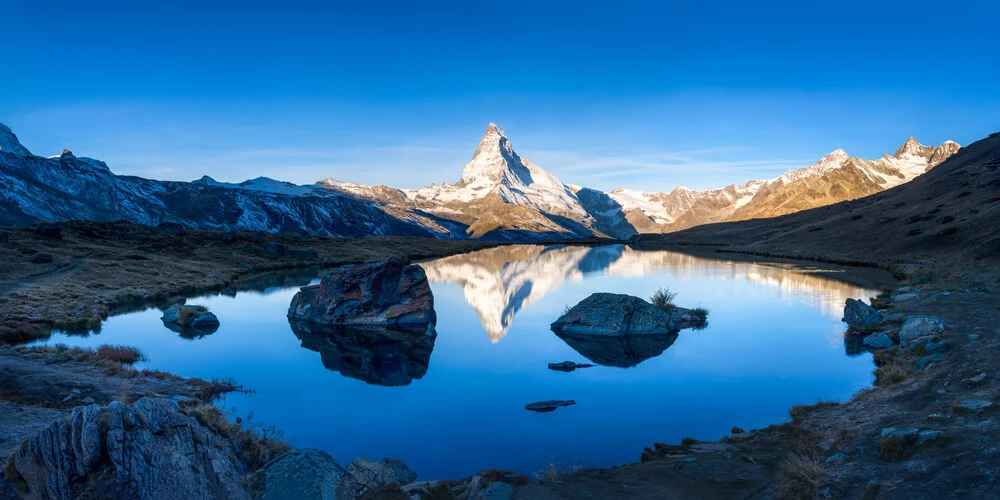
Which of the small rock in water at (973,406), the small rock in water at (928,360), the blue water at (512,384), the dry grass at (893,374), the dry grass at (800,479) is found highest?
the small rock in water at (973,406)

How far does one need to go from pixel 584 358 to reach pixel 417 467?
47.3ft

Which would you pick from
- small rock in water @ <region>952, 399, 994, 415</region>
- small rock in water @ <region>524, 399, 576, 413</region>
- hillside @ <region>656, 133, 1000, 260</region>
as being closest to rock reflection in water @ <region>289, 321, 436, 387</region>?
small rock in water @ <region>524, 399, 576, 413</region>

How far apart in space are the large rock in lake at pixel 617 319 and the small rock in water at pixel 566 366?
720 centimetres

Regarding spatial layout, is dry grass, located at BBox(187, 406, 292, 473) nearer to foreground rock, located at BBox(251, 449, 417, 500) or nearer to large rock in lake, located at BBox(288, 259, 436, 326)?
foreground rock, located at BBox(251, 449, 417, 500)

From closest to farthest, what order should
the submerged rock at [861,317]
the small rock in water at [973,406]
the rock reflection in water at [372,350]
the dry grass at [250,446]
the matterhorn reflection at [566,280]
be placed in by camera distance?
the small rock in water at [973,406] → the dry grass at [250,446] → the rock reflection in water at [372,350] → the submerged rock at [861,317] → the matterhorn reflection at [566,280]

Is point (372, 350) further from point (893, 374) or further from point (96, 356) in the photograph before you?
point (893, 374)

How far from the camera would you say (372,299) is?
131ft

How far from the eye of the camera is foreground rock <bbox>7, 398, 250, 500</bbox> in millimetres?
9656

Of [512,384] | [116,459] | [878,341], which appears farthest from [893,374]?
[116,459]

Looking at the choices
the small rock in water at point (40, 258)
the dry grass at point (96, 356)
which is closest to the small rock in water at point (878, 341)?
the dry grass at point (96, 356)

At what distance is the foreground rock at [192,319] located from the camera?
38.2 m

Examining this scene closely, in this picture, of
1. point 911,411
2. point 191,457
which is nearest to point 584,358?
point 911,411

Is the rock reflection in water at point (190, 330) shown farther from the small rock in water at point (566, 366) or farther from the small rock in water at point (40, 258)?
the small rock in water at point (40, 258)

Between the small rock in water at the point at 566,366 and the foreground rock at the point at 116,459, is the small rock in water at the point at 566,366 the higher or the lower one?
the lower one
